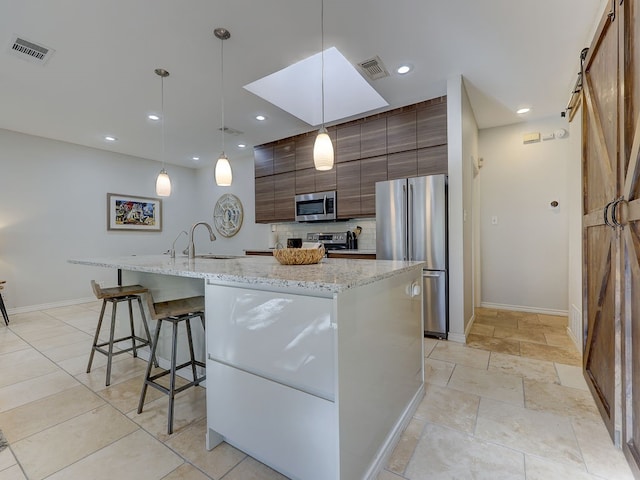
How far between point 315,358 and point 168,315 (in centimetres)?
108

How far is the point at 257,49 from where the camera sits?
8.09 feet

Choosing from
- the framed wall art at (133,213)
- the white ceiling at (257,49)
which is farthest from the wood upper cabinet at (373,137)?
the framed wall art at (133,213)

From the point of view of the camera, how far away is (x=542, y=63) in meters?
2.72

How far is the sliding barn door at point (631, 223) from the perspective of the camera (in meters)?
1.33

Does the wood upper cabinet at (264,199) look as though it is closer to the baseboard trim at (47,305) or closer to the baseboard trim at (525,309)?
the baseboard trim at (47,305)

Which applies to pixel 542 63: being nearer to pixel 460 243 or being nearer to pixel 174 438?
pixel 460 243

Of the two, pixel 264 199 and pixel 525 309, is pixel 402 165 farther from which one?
pixel 525 309

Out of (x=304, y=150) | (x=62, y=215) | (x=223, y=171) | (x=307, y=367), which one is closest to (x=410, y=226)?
(x=223, y=171)

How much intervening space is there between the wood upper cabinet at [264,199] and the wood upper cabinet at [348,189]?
1350mm

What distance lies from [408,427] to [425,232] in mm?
1942

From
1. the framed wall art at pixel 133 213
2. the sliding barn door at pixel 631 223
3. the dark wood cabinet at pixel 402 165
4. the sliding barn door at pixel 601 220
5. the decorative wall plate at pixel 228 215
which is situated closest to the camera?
the sliding barn door at pixel 631 223

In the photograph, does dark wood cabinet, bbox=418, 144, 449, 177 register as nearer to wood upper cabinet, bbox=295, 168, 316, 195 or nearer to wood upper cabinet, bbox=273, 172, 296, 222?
wood upper cabinet, bbox=295, 168, 316, 195

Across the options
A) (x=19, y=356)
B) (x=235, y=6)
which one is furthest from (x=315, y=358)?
(x=19, y=356)

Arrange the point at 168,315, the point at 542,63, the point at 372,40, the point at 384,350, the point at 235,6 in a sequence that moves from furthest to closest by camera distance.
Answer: the point at 542,63
the point at 372,40
the point at 235,6
the point at 168,315
the point at 384,350
